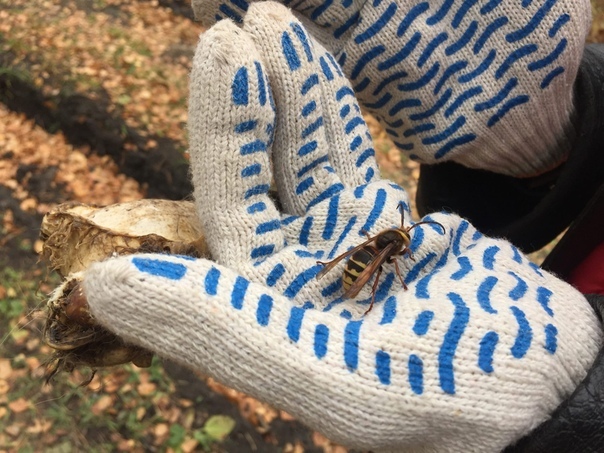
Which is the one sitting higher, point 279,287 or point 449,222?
point 449,222

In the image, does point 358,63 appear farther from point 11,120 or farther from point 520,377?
point 11,120

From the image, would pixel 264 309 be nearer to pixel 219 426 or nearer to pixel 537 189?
pixel 537 189

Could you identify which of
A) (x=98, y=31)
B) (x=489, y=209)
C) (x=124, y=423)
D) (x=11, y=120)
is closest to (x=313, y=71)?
(x=489, y=209)

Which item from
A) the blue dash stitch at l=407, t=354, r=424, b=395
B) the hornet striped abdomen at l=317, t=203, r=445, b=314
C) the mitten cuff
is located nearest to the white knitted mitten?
the mitten cuff

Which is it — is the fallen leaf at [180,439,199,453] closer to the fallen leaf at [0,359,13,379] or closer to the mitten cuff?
the fallen leaf at [0,359,13,379]

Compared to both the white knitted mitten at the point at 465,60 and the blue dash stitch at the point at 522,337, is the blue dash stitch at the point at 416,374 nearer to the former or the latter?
the blue dash stitch at the point at 522,337

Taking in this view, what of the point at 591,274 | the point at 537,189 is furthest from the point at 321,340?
the point at 537,189

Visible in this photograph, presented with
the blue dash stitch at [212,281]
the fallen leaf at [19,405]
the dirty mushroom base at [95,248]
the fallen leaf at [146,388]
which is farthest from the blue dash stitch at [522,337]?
the fallen leaf at [19,405]
